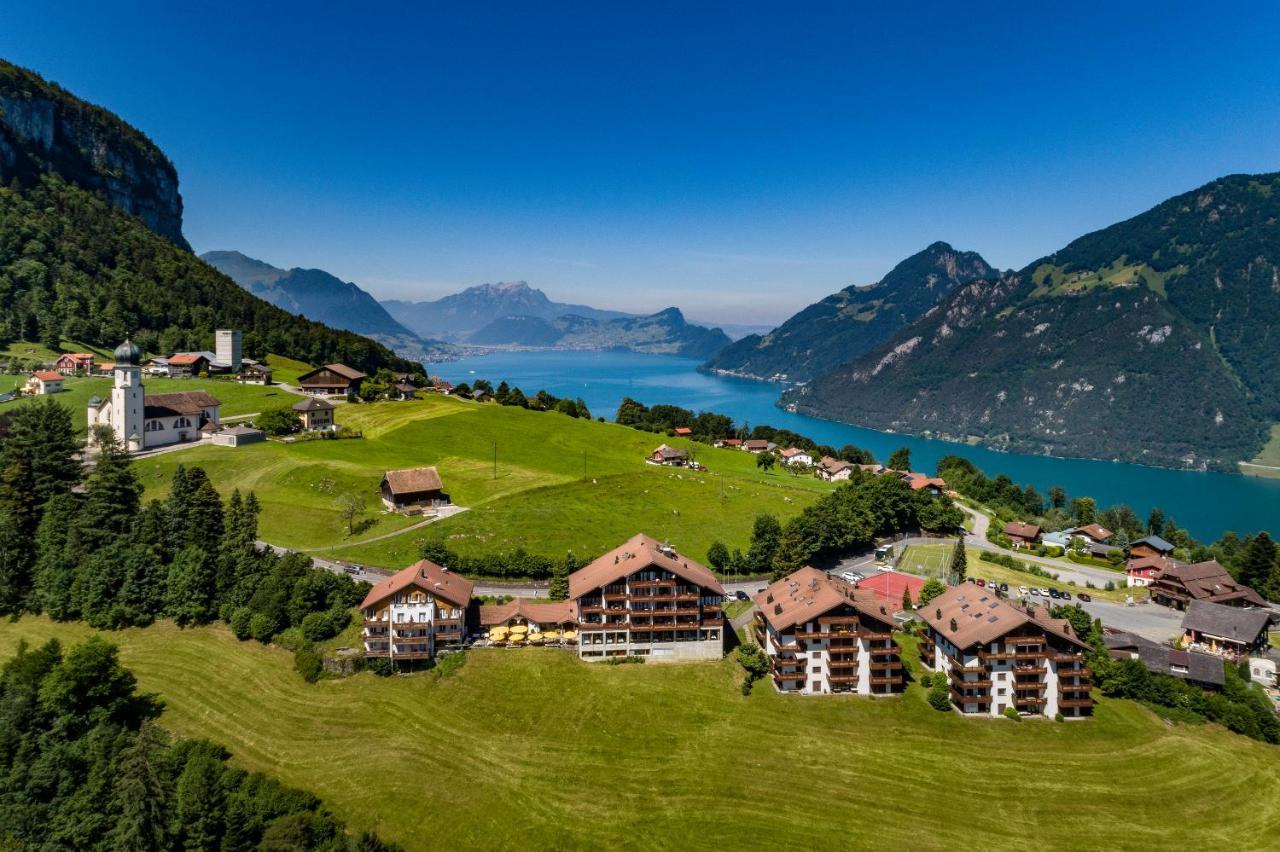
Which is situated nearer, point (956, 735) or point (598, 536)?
point (956, 735)

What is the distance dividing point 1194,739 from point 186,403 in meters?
115

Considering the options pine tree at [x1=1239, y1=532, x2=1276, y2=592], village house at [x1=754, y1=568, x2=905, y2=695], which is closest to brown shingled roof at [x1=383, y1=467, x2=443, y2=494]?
village house at [x1=754, y1=568, x2=905, y2=695]

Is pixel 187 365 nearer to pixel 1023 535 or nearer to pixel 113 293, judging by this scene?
pixel 113 293

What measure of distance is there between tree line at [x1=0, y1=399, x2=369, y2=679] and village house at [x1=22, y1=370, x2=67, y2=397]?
4110cm

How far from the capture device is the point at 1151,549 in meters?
88.7

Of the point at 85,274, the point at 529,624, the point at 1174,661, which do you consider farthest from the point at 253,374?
the point at 1174,661

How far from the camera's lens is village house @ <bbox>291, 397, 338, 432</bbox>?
102062 millimetres

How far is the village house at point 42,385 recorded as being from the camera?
337ft

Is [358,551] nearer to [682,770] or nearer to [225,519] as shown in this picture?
[225,519]

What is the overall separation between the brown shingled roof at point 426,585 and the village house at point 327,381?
77.8m

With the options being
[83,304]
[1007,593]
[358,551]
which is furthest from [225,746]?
[83,304]

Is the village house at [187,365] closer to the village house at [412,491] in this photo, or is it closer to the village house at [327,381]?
the village house at [327,381]

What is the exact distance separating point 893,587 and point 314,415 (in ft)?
268

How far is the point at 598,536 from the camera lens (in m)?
77.8
